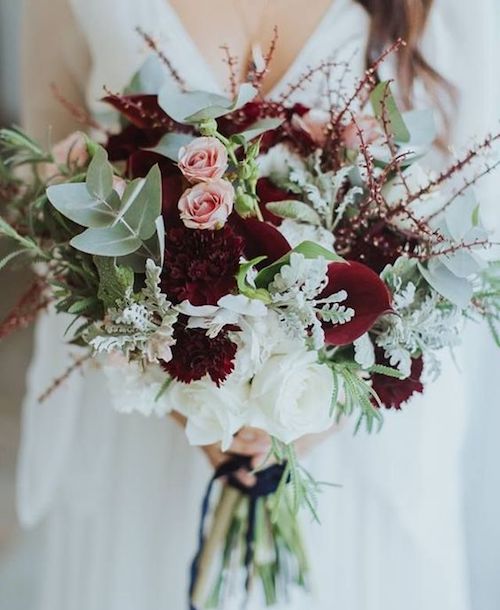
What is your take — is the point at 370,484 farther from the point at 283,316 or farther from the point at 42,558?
the point at 42,558

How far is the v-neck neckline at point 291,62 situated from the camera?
975 mm

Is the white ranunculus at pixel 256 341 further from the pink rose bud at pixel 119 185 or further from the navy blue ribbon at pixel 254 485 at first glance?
the navy blue ribbon at pixel 254 485

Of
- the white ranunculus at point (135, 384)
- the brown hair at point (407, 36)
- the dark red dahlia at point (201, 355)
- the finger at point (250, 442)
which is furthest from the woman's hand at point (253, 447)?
the brown hair at point (407, 36)

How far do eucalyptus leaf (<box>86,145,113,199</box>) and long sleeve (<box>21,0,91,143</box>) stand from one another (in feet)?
1.70

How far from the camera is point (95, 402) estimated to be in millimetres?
1218

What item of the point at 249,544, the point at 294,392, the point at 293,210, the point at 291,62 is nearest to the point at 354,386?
the point at 294,392

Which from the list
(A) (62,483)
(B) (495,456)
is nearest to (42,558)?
(A) (62,483)

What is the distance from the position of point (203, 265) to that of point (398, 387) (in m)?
0.23

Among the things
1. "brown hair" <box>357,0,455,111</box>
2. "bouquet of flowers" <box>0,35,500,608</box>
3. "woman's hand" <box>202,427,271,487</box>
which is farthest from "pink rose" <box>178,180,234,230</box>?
"brown hair" <box>357,0,455,111</box>

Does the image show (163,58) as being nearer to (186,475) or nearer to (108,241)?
(108,241)

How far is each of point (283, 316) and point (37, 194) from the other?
0.33 meters

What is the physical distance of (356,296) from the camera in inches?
26.7

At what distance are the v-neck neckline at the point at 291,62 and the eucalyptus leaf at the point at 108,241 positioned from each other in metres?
0.37

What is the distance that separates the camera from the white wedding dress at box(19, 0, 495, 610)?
3.24ft
